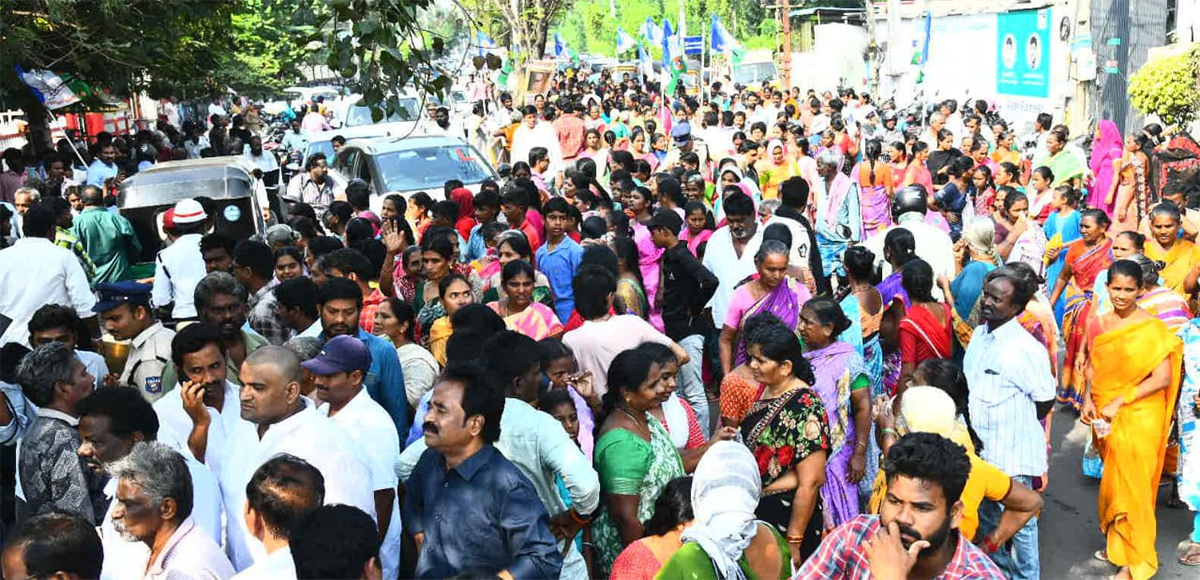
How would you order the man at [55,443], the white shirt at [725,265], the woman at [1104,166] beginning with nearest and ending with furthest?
the man at [55,443] < the white shirt at [725,265] < the woman at [1104,166]

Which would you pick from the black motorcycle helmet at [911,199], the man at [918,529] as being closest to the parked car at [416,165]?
the black motorcycle helmet at [911,199]

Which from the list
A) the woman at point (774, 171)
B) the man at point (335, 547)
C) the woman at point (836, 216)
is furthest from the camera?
the woman at point (774, 171)

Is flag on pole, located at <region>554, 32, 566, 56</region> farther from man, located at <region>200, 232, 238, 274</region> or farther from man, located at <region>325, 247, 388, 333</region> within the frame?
man, located at <region>325, 247, 388, 333</region>

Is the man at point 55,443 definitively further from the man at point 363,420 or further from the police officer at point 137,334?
the man at point 363,420

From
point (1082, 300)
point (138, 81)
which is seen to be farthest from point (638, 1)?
point (1082, 300)

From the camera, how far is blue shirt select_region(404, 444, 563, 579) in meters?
3.61

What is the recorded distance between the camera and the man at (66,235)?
9227 millimetres

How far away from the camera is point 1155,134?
13.3 metres

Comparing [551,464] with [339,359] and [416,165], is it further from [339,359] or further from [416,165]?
[416,165]

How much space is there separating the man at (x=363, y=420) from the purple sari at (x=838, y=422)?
1863mm

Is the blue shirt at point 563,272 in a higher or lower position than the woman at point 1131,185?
higher

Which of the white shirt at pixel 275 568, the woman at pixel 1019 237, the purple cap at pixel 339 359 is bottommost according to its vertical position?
the woman at pixel 1019 237

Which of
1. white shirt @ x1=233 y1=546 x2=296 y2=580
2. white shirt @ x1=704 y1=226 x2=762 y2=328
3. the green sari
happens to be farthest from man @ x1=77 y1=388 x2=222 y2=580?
white shirt @ x1=704 y1=226 x2=762 y2=328

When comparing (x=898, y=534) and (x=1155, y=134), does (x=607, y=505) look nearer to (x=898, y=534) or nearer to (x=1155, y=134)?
(x=898, y=534)
